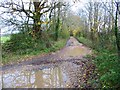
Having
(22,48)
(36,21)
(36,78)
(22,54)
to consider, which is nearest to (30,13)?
(36,21)

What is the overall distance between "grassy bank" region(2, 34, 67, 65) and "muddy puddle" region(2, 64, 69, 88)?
1184 mm

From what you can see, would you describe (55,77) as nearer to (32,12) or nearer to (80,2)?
(80,2)

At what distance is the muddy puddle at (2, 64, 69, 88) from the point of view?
9.61 feet

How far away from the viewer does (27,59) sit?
4969 mm

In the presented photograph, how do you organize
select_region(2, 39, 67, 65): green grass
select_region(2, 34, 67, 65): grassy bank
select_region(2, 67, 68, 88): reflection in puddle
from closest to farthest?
1. select_region(2, 67, 68, 88): reflection in puddle
2. select_region(2, 39, 67, 65): green grass
3. select_region(2, 34, 67, 65): grassy bank

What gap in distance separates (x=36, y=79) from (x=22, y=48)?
104 inches

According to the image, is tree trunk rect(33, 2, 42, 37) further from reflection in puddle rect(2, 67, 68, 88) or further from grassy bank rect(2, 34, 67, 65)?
reflection in puddle rect(2, 67, 68, 88)

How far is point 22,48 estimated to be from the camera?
5.76m

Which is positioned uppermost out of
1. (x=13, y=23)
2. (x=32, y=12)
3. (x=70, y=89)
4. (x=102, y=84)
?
(x=32, y=12)

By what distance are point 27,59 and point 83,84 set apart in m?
2.68

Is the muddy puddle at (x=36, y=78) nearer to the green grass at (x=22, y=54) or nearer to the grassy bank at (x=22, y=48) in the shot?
the green grass at (x=22, y=54)

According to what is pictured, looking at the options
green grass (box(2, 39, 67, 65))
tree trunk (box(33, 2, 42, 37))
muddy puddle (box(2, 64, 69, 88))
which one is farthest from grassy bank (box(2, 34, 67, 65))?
muddy puddle (box(2, 64, 69, 88))

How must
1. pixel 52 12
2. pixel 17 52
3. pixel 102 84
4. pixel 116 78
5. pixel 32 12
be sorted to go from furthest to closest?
pixel 52 12 < pixel 32 12 < pixel 17 52 < pixel 102 84 < pixel 116 78

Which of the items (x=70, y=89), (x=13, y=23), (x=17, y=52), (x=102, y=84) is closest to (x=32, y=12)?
(x=13, y=23)
